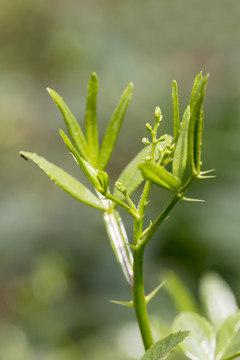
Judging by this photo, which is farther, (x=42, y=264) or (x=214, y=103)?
(x=214, y=103)

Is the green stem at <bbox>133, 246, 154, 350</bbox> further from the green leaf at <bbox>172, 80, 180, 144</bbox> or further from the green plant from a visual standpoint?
the green leaf at <bbox>172, 80, 180, 144</bbox>

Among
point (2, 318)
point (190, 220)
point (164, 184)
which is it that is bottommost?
point (2, 318)

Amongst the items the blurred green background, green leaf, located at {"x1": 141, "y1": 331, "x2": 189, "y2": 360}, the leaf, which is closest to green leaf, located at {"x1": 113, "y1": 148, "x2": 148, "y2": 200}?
green leaf, located at {"x1": 141, "y1": 331, "x2": 189, "y2": 360}

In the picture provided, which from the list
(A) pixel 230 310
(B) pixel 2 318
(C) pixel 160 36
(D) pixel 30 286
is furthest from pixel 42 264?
(C) pixel 160 36

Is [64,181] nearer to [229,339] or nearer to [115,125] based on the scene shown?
[115,125]

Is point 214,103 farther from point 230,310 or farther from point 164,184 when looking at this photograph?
point 164,184

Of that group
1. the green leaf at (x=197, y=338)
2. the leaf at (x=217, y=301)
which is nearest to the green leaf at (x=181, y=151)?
the green leaf at (x=197, y=338)
